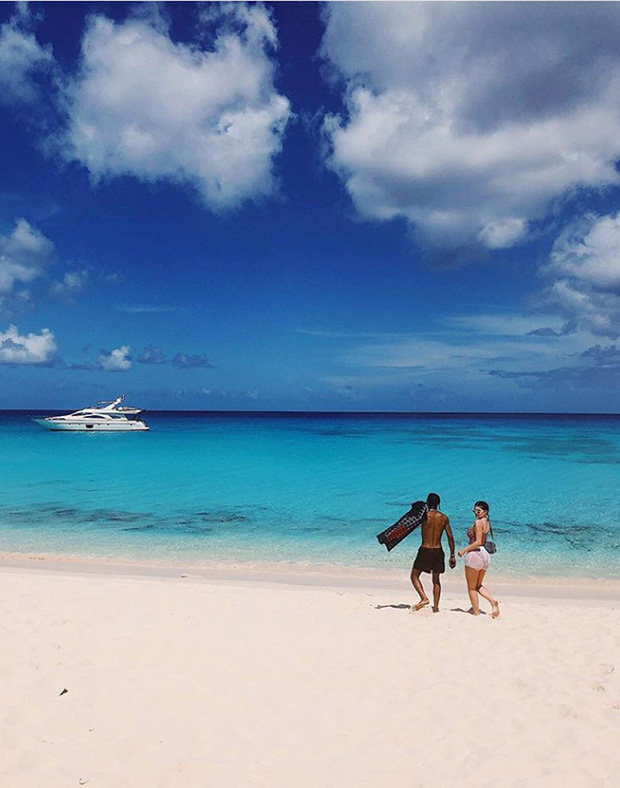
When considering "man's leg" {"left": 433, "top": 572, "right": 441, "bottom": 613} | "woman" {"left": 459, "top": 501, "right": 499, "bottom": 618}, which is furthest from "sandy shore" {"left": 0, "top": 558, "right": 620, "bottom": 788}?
"woman" {"left": 459, "top": 501, "right": 499, "bottom": 618}

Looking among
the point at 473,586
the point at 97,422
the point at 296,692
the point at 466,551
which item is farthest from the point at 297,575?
the point at 97,422

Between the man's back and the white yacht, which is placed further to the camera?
the white yacht

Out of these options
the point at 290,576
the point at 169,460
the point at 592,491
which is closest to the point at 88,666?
the point at 290,576

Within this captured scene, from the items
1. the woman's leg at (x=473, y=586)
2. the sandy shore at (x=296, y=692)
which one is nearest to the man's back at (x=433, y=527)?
the woman's leg at (x=473, y=586)

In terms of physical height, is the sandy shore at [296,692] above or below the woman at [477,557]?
below

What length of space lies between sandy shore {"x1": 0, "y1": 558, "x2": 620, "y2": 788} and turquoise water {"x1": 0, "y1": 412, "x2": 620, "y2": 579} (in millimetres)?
5752

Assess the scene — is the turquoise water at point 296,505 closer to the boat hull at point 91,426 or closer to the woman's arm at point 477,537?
the woman's arm at point 477,537

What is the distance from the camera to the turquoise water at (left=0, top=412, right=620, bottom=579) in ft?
53.6

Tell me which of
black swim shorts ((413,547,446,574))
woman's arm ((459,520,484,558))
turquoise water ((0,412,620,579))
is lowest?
turquoise water ((0,412,620,579))

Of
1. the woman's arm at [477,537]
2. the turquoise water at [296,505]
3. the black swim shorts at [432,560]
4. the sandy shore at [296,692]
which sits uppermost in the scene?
the woman's arm at [477,537]

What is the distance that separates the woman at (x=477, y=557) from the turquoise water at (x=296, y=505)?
16.5 feet

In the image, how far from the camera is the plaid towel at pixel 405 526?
9.88m

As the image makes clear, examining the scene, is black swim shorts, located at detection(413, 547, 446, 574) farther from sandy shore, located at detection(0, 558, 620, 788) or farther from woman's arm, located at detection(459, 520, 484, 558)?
sandy shore, located at detection(0, 558, 620, 788)

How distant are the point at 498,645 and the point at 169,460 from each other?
36.2m
